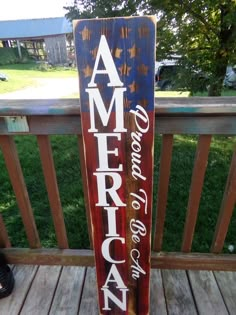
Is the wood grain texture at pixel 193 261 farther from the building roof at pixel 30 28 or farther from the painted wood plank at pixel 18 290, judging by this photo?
the building roof at pixel 30 28

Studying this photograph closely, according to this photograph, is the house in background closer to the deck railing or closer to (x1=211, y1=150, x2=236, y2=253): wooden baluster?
the deck railing

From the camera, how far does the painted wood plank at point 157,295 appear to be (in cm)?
141

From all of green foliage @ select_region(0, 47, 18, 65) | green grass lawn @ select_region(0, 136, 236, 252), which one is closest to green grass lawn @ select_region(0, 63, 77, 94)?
green grass lawn @ select_region(0, 136, 236, 252)

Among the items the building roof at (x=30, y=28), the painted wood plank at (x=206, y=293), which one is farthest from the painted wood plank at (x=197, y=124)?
the building roof at (x=30, y=28)

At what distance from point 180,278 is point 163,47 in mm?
2926

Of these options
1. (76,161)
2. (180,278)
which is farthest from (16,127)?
(76,161)

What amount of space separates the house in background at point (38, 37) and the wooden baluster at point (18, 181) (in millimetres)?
29653

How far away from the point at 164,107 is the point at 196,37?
9.57 feet

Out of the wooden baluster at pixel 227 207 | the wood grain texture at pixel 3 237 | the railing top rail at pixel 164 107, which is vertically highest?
the railing top rail at pixel 164 107

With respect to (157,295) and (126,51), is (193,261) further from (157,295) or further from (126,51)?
(126,51)

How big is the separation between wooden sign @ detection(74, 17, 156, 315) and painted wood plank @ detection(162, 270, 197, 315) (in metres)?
0.17

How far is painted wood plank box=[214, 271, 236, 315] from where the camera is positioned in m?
1.42

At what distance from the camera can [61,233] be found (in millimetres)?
1614

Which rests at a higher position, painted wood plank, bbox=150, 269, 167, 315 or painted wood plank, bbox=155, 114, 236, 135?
painted wood plank, bbox=155, 114, 236, 135
